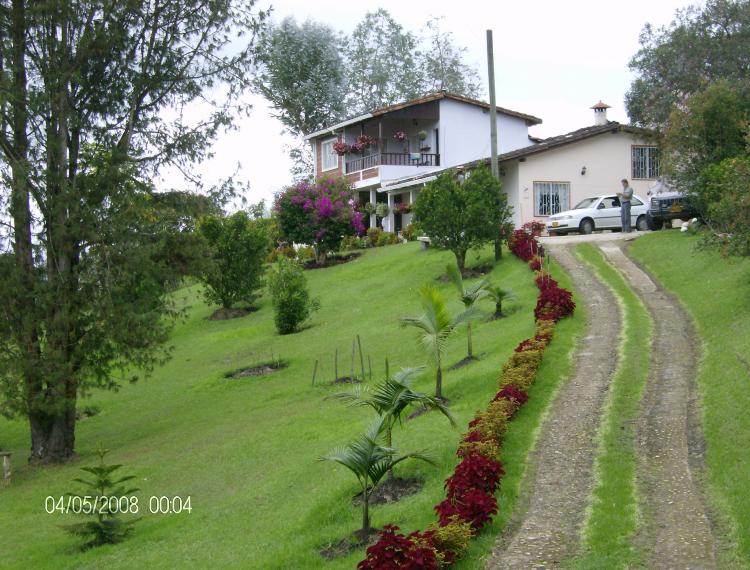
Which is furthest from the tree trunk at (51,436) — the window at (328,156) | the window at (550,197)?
the window at (328,156)

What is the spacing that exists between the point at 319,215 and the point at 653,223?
1377 cm

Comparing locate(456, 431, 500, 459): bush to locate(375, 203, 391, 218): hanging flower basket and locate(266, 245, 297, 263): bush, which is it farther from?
locate(375, 203, 391, 218): hanging flower basket

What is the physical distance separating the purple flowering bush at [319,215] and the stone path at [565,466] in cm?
2019

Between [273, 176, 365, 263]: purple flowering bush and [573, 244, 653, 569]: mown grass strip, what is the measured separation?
64.7 feet

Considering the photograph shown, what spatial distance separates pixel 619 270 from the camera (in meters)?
23.4

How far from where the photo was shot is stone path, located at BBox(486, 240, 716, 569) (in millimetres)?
8320

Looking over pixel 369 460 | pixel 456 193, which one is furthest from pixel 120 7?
pixel 369 460

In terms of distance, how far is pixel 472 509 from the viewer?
8836 mm

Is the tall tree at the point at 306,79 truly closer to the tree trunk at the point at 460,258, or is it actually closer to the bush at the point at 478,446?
the tree trunk at the point at 460,258

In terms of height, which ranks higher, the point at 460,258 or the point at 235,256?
the point at 235,256

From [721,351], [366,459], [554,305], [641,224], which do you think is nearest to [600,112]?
[641,224]

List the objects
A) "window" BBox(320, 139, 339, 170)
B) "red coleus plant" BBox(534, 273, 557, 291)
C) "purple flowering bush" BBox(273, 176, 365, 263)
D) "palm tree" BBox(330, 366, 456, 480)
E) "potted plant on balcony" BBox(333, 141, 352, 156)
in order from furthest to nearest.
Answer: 1. "window" BBox(320, 139, 339, 170)
2. "potted plant on balcony" BBox(333, 141, 352, 156)
3. "purple flowering bush" BBox(273, 176, 365, 263)
4. "red coleus plant" BBox(534, 273, 557, 291)
5. "palm tree" BBox(330, 366, 456, 480)

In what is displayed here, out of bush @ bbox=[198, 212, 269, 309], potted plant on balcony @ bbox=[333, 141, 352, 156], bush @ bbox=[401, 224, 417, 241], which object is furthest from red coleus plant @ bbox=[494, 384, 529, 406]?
potted plant on balcony @ bbox=[333, 141, 352, 156]

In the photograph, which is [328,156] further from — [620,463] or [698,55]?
[620,463]
